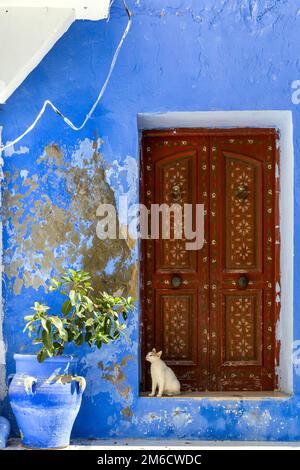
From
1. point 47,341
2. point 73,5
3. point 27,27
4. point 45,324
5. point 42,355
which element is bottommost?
point 42,355

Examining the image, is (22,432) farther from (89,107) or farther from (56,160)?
(89,107)

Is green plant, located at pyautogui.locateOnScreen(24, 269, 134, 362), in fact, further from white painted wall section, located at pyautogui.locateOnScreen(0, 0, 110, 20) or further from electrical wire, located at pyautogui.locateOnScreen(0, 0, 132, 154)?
white painted wall section, located at pyautogui.locateOnScreen(0, 0, 110, 20)

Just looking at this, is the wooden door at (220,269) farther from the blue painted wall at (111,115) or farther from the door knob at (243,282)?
the blue painted wall at (111,115)

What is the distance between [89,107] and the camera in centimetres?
716

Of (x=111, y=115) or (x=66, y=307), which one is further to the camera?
(x=111, y=115)

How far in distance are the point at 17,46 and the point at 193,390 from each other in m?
3.02

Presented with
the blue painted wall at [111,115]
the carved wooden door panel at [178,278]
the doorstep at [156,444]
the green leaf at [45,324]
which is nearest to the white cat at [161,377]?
the blue painted wall at [111,115]

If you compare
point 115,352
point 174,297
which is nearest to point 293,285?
point 174,297

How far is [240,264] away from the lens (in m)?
7.46

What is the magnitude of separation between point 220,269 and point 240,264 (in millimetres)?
166

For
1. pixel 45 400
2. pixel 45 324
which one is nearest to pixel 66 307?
pixel 45 324

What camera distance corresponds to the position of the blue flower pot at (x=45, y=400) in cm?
667

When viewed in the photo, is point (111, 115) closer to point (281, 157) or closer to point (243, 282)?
point (281, 157)

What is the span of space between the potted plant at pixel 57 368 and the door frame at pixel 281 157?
1.27 m
